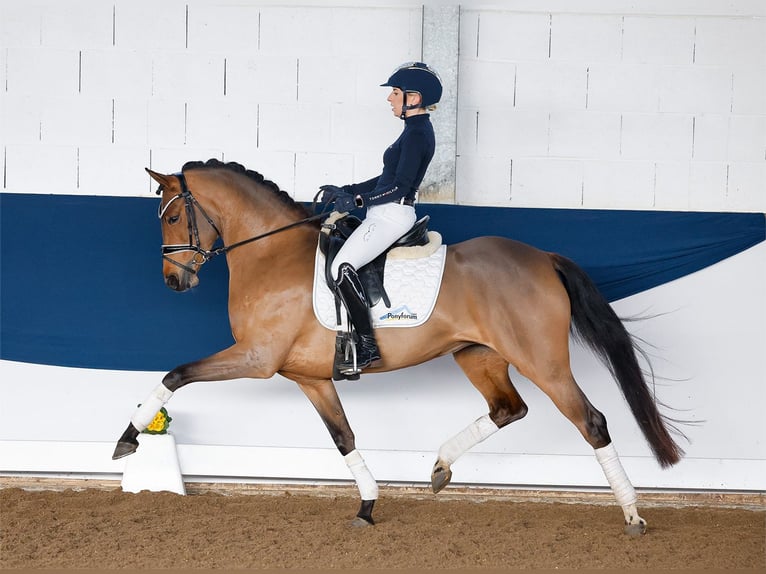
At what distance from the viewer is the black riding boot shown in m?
4.45

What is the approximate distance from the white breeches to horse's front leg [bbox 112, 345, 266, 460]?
2.04 ft

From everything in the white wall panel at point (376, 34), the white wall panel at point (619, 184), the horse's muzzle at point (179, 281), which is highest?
the white wall panel at point (376, 34)

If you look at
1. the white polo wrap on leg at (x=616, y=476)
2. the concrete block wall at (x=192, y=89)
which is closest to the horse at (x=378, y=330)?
the white polo wrap on leg at (x=616, y=476)

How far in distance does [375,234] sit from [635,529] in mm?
2004

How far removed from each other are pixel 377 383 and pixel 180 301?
139 centimetres

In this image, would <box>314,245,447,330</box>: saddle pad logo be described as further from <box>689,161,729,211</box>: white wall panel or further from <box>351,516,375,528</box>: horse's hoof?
<box>689,161,729,211</box>: white wall panel

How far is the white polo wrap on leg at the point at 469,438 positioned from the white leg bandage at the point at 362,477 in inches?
18.2

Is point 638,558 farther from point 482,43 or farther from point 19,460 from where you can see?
point 19,460

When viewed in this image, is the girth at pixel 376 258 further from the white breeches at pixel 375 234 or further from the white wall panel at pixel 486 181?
the white wall panel at pixel 486 181

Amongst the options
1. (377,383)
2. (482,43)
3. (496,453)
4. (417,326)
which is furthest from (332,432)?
(482,43)

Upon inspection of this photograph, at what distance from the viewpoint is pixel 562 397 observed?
4566mm


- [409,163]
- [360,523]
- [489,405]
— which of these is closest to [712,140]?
[489,405]

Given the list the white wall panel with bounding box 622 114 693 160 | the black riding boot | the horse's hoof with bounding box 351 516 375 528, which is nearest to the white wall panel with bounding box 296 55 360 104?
the white wall panel with bounding box 622 114 693 160

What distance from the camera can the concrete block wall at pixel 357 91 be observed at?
5.89 meters
